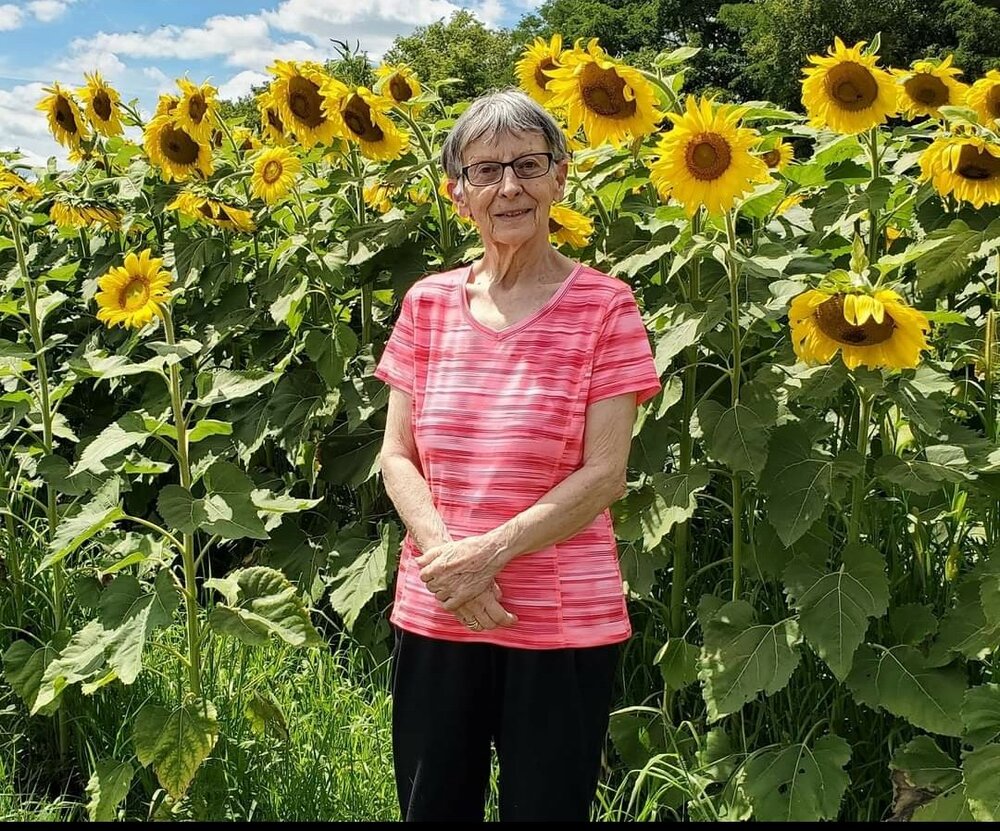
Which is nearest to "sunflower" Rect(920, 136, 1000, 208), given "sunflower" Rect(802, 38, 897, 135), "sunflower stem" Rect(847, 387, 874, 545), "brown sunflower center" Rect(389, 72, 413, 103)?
"sunflower" Rect(802, 38, 897, 135)

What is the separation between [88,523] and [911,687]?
6.86 ft

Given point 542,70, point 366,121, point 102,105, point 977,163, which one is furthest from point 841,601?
point 102,105

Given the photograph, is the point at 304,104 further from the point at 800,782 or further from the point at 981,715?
the point at 981,715

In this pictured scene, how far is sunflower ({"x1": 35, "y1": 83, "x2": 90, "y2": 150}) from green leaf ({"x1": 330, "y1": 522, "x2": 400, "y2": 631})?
8.33 ft

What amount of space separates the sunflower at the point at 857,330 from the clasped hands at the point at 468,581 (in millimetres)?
999

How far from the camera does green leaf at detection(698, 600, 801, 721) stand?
2.87 metres

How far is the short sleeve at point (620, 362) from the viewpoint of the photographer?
2.30m

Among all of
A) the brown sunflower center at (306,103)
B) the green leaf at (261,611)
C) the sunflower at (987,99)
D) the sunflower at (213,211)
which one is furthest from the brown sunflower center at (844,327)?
the sunflower at (213,211)

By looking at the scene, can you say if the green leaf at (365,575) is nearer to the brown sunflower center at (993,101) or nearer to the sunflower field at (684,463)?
the sunflower field at (684,463)

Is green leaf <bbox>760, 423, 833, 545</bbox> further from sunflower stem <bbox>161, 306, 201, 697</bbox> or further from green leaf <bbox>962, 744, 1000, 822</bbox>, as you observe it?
sunflower stem <bbox>161, 306, 201, 697</bbox>

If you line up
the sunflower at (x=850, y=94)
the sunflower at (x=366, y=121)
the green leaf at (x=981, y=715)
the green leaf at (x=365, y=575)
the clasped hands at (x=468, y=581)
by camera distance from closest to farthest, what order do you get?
the clasped hands at (x=468, y=581) < the green leaf at (x=981, y=715) < the sunflower at (x=850, y=94) < the green leaf at (x=365, y=575) < the sunflower at (x=366, y=121)

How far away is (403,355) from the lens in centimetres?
255

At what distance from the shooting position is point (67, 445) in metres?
5.89

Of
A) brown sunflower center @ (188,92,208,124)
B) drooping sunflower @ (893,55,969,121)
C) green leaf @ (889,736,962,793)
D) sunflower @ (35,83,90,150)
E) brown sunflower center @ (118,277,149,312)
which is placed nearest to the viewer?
→ green leaf @ (889,736,962,793)
